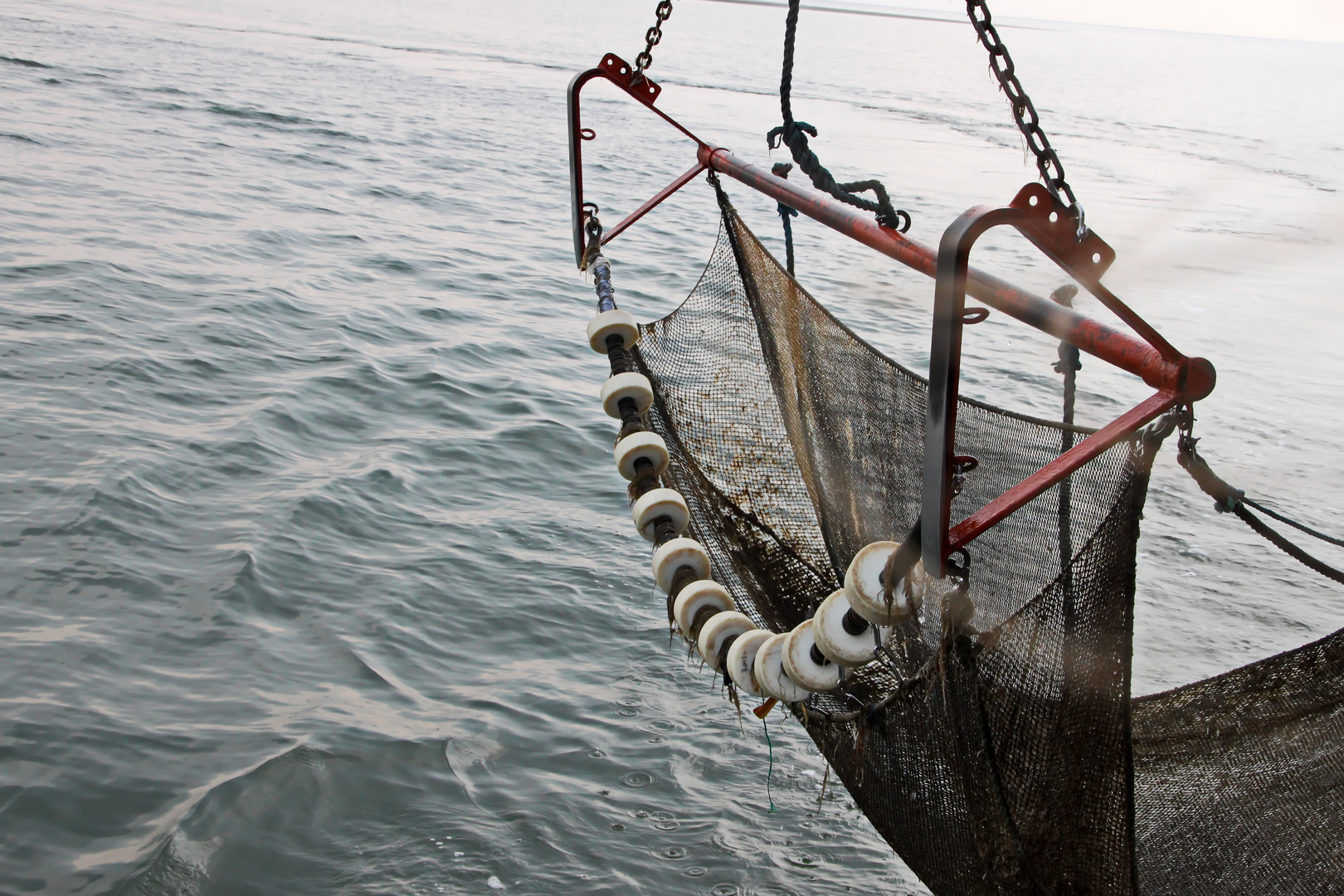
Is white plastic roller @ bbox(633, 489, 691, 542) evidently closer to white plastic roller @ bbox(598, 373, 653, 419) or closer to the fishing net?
white plastic roller @ bbox(598, 373, 653, 419)

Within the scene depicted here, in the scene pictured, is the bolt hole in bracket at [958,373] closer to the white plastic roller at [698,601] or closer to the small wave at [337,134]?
the white plastic roller at [698,601]

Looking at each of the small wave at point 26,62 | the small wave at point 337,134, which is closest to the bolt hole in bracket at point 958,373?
the small wave at point 337,134

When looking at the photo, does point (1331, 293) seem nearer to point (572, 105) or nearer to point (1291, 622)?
point (1291, 622)

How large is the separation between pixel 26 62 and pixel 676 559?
19.2 meters

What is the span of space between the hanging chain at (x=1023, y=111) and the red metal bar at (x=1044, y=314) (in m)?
0.20

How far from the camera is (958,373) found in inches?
76.0

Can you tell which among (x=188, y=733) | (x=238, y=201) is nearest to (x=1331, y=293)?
(x=238, y=201)

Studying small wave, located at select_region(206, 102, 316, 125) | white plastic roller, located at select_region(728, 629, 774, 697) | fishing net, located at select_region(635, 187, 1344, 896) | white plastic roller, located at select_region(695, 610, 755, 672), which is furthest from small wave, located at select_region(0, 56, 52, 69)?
white plastic roller, located at select_region(728, 629, 774, 697)

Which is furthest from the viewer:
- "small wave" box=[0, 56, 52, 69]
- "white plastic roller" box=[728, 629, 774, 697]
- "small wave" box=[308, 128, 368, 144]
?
"small wave" box=[0, 56, 52, 69]

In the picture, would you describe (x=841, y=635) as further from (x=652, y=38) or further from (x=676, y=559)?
(x=652, y=38)

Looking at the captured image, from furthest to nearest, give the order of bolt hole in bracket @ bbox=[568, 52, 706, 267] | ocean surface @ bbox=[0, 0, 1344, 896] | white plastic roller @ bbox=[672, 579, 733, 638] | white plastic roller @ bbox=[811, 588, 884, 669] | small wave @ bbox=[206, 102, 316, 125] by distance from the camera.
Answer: small wave @ bbox=[206, 102, 316, 125] < bolt hole in bracket @ bbox=[568, 52, 706, 267] < ocean surface @ bbox=[0, 0, 1344, 896] < white plastic roller @ bbox=[672, 579, 733, 638] < white plastic roller @ bbox=[811, 588, 884, 669]

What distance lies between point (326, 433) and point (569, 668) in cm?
295

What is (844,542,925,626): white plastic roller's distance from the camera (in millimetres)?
2041

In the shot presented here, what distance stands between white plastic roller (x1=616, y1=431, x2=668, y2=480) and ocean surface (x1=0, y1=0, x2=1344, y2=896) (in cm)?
127
